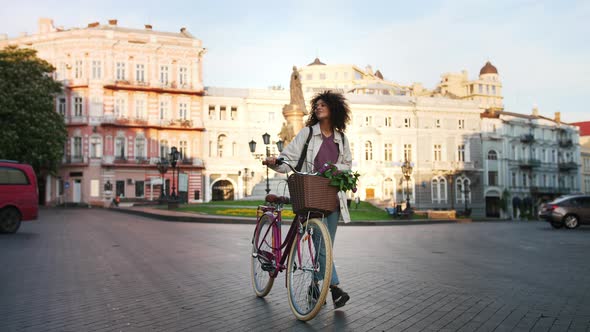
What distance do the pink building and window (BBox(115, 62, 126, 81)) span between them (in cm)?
10

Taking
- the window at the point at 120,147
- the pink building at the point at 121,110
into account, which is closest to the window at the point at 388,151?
the pink building at the point at 121,110

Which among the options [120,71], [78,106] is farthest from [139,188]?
[120,71]

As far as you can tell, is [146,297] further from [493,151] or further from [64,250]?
[493,151]

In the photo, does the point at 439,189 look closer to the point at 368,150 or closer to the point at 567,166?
the point at 368,150

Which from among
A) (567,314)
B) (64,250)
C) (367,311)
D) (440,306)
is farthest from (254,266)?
(64,250)

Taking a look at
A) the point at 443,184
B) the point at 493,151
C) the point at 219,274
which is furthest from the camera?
the point at 493,151

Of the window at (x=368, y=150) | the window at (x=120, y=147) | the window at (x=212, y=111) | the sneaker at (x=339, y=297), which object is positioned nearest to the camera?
the sneaker at (x=339, y=297)

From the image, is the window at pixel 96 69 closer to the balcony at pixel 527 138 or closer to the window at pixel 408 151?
the window at pixel 408 151

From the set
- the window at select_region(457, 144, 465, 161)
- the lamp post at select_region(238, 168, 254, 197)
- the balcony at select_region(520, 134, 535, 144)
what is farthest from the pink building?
the balcony at select_region(520, 134, 535, 144)

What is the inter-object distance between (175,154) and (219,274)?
28115mm

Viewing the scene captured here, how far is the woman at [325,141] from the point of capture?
5.73 metres

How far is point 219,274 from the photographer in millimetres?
8156

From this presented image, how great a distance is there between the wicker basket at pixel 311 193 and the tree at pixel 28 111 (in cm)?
4230

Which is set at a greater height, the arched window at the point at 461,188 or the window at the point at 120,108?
the window at the point at 120,108
